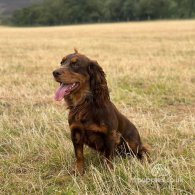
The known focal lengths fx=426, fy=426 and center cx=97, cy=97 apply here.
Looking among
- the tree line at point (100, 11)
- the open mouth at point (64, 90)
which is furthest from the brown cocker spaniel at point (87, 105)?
the tree line at point (100, 11)

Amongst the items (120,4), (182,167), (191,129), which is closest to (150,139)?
(191,129)

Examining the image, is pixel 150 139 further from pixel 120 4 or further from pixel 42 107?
pixel 120 4

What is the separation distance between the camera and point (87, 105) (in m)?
4.05

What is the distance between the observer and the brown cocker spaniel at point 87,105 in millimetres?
3963

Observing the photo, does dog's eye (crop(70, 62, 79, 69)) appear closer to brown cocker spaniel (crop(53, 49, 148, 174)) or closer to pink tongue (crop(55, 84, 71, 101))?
brown cocker spaniel (crop(53, 49, 148, 174))

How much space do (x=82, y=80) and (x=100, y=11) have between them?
79.0 m

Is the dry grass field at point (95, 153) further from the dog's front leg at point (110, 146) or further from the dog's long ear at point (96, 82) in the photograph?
the dog's long ear at point (96, 82)

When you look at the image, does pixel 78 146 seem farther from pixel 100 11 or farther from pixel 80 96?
pixel 100 11

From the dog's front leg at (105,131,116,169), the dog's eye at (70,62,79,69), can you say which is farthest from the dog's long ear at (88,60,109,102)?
the dog's front leg at (105,131,116,169)

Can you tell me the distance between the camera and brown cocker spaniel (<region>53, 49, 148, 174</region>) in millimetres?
3963

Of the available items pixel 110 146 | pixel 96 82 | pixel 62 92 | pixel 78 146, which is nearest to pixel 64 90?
pixel 62 92

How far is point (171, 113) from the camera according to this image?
6762 millimetres

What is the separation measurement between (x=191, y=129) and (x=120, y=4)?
254 ft

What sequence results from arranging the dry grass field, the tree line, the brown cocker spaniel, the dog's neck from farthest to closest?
the tree line, the dog's neck, the brown cocker spaniel, the dry grass field
